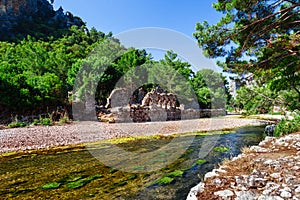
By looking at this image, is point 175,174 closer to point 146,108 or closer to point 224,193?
point 224,193

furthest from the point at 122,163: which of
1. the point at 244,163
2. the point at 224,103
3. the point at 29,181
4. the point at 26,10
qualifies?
the point at 26,10

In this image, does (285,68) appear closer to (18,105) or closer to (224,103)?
(18,105)

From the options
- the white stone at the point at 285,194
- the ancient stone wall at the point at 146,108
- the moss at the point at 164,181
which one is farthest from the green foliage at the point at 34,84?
the white stone at the point at 285,194

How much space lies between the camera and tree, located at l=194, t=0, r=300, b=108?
8109 mm

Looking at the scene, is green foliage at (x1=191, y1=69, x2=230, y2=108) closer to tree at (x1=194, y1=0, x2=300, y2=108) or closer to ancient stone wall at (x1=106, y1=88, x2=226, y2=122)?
ancient stone wall at (x1=106, y1=88, x2=226, y2=122)

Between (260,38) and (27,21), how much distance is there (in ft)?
213

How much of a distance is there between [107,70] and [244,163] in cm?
2239

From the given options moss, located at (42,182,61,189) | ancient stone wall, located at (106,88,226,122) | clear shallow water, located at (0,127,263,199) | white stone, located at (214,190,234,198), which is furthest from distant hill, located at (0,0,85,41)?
white stone, located at (214,190,234,198)

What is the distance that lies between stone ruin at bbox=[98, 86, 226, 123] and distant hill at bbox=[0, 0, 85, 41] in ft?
128

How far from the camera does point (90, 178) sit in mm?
5750

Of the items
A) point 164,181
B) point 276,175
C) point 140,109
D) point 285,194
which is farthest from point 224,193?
point 140,109

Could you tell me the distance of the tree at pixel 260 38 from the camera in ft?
26.6

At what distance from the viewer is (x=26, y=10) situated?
57.8 meters

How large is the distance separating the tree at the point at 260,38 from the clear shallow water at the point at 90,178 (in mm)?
5194
